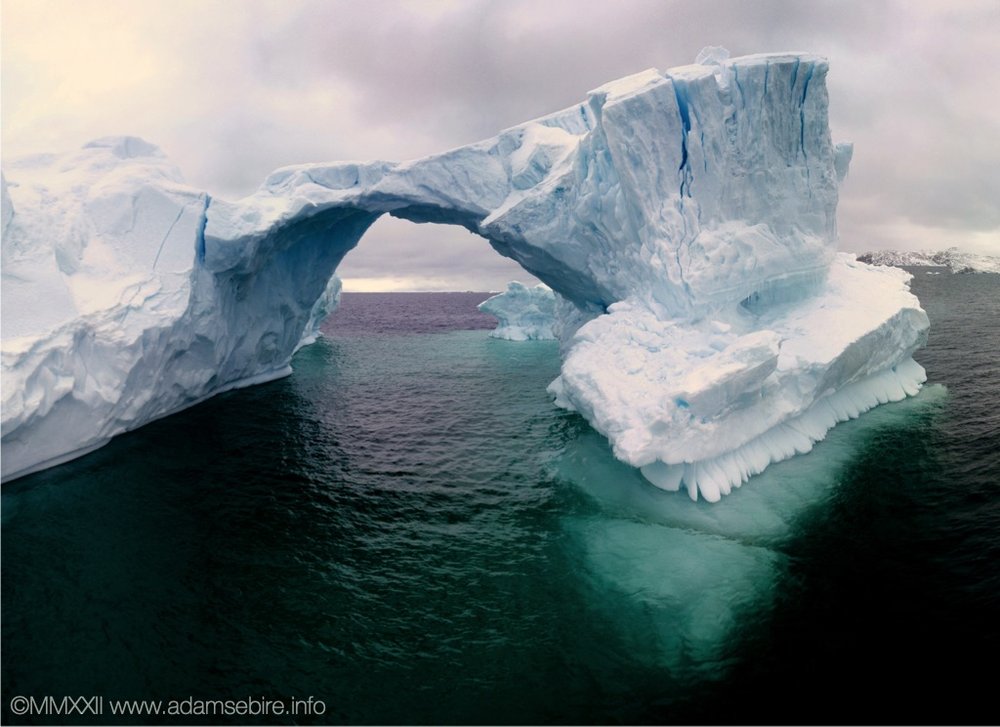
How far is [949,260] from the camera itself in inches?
4355

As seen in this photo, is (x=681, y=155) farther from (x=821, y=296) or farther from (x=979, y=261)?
(x=979, y=261)

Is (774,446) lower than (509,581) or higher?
higher

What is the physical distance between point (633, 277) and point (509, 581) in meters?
9.62

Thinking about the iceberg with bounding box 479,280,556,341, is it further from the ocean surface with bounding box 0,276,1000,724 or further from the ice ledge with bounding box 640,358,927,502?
the ocean surface with bounding box 0,276,1000,724

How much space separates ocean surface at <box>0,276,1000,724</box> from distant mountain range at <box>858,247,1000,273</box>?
78.1 m

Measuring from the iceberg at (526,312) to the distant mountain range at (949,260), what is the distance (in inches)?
2319

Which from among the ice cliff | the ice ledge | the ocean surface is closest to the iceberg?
the ice cliff

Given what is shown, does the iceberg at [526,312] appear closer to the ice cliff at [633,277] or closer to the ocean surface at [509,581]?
the ice cliff at [633,277]

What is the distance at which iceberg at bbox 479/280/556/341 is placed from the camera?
123 ft

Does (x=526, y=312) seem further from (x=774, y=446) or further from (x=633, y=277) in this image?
(x=774, y=446)

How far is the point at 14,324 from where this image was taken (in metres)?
12.2

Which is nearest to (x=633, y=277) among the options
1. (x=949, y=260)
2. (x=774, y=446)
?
(x=774, y=446)

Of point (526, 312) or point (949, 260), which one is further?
point (949, 260)

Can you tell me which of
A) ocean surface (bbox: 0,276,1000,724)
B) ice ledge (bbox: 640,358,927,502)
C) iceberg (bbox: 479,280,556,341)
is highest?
iceberg (bbox: 479,280,556,341)
